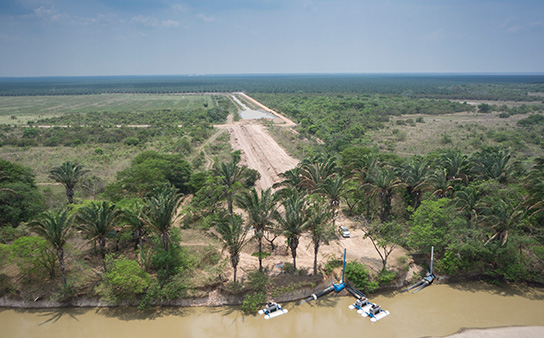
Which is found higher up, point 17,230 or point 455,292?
point 17,230

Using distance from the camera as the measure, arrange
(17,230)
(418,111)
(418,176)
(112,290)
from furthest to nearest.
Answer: (418,111) → (418,176) → (17,230) → (112,290)

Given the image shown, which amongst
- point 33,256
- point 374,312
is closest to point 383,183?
point 374,312

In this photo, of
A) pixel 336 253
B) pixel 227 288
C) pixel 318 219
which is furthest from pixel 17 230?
pixel 336 253

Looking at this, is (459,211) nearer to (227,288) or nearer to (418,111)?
(227,288)

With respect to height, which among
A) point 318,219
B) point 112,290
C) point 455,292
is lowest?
point 455,292

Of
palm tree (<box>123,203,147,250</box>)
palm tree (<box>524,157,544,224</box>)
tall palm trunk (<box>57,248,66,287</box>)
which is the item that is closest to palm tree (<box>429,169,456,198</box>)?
palm tree (<box>524,157,544,224</box>)

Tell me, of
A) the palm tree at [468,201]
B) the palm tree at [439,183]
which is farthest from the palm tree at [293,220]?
the palm tree at [439,183]

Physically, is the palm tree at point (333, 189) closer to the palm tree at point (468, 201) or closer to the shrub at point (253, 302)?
the palm tree at point (468, 201)
